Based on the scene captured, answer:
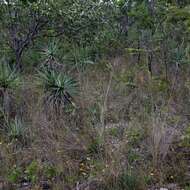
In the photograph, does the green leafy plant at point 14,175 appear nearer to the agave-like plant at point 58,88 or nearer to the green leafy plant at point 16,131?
the green leafy plant at point 16,131

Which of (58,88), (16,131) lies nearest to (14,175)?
(16,131)

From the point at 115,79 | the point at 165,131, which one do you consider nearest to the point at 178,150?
the point at 165,131

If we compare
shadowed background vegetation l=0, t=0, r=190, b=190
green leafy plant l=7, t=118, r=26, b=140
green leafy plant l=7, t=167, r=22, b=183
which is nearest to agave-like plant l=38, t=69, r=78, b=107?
shadowed background vegetation l=0, t=0, r=190, b=190

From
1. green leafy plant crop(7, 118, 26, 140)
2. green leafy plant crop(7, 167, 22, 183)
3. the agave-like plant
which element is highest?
the agave-like plant

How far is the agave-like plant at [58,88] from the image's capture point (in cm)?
828

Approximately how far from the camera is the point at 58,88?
835 centimetres

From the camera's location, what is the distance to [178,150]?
612cm

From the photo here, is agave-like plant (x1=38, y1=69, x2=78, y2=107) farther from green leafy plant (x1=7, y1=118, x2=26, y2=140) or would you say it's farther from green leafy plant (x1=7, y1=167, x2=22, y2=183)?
green leafy plant (x1=7, y1=167, x2=22, y2=183)

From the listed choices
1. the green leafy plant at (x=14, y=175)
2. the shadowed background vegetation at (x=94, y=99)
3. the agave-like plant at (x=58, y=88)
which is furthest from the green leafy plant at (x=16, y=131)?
the agave-like plant at (x=58, y=88)

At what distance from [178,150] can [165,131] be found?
0.38 meters

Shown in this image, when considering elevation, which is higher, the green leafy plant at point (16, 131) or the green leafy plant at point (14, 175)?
the green leafy plant at point (16, 131)

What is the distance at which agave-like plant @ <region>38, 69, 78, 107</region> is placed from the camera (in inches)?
326

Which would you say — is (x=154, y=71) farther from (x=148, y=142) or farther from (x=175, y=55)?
(x=148, y=142)

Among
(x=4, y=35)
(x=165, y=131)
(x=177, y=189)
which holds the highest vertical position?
(x=4, y=35)
